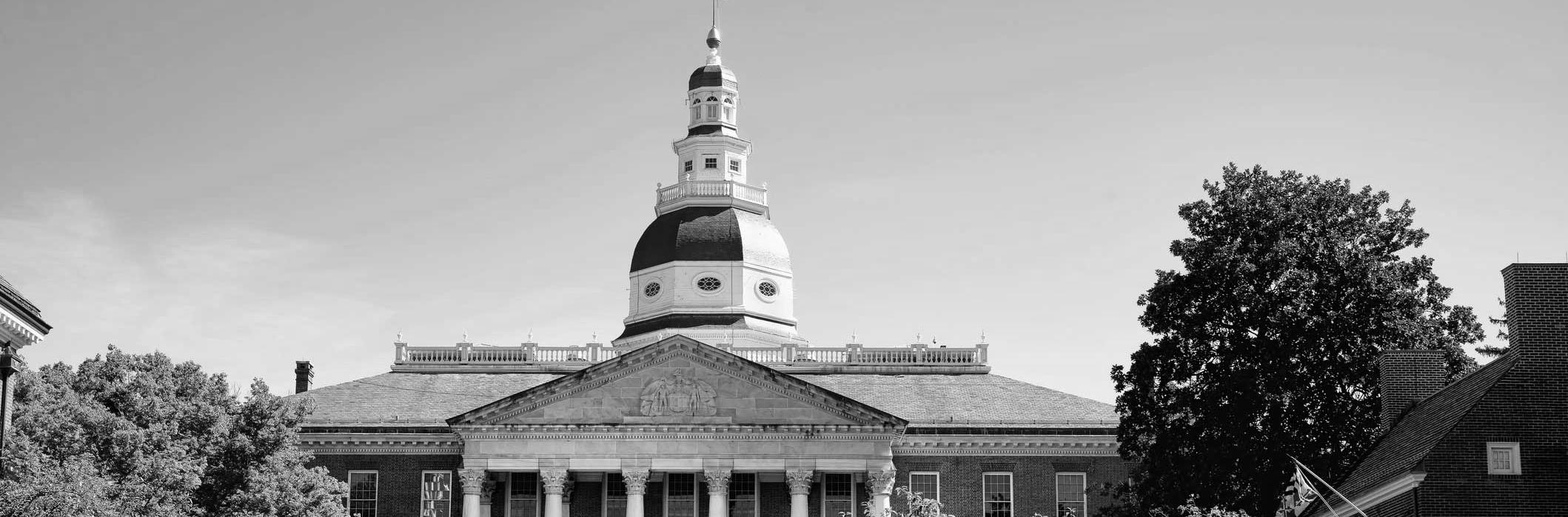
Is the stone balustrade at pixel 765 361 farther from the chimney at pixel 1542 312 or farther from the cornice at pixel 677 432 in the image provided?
the chimney at pixel 1542 312

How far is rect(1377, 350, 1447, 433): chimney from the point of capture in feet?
189

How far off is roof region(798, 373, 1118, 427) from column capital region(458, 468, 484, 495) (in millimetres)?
12675

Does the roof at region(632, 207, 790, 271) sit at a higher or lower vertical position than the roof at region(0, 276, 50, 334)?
higher

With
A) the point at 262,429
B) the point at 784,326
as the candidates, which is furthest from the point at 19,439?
the point at 784,326

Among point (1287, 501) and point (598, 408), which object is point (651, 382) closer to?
point (598, 408)

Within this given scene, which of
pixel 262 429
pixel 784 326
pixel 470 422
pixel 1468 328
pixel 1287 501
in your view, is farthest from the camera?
pixel 784 326

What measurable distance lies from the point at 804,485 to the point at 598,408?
776 centimetres

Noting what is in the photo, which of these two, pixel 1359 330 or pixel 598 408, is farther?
pixel 598 408

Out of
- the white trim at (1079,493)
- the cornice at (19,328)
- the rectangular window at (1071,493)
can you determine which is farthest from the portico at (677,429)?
the cornice at (19,328)

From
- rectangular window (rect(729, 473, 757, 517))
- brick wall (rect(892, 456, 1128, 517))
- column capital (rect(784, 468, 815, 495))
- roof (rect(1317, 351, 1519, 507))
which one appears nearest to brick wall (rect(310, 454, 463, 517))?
rectangular window (rect(729, 473, 757, 517))

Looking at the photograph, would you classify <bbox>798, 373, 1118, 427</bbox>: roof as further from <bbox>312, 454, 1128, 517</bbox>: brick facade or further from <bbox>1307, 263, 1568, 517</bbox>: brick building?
<bbox>1307, 263, 1568, 517</bbox>: brick building

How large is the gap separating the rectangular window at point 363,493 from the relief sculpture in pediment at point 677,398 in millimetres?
10025

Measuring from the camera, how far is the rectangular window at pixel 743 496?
84.3 meters

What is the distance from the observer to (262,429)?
229ft
